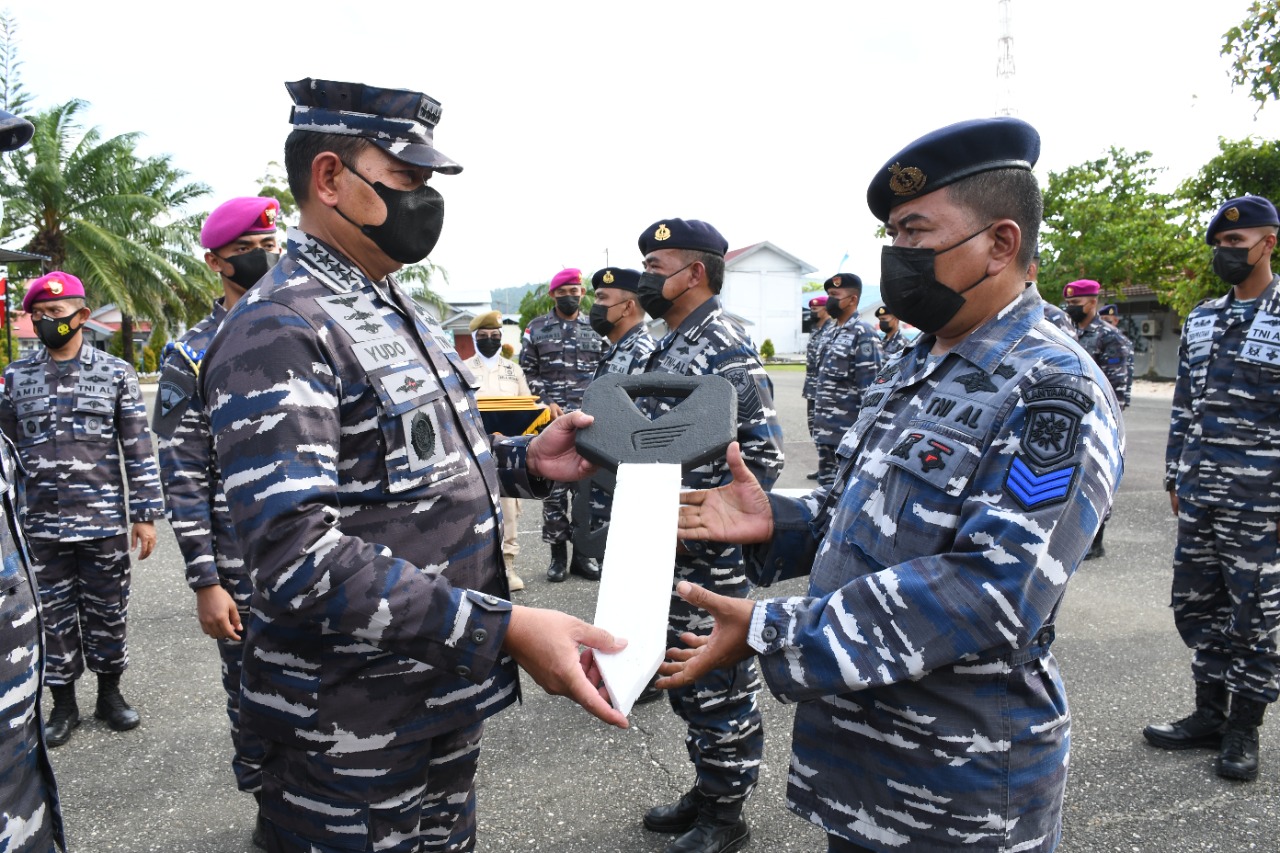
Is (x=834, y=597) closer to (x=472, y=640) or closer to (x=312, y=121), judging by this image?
(x=472, y=640)

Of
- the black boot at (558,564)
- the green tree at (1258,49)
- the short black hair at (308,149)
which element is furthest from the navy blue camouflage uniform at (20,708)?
the green tree at (1258,49)

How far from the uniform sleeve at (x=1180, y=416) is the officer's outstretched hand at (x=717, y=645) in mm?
3345

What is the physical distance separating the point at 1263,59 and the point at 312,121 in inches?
720

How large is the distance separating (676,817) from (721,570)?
91 centimetres

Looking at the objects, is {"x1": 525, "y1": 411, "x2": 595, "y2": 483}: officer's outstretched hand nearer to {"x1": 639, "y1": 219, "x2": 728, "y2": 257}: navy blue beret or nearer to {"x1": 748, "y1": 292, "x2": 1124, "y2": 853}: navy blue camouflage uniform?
{"x1": 748, "y1": 292, "x2": 1124, "y2": 853}: navy blue camouflage uniform

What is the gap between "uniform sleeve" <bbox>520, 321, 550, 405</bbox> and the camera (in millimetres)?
8164

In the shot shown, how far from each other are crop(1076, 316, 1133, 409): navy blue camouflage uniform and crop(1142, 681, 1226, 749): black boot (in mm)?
5781

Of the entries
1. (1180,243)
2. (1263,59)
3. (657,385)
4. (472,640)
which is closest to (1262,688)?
(657,385)

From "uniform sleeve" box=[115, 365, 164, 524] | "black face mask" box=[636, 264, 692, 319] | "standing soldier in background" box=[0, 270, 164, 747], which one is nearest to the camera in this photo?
"black face mask" box=[636, 264, 692, 319]

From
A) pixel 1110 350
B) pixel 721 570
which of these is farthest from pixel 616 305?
pixel 1110 350

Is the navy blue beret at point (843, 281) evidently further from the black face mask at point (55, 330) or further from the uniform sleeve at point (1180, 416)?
the black face mask at point (55, 330)

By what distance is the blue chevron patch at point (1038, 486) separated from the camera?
1407 mm

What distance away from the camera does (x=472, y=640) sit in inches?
61.3

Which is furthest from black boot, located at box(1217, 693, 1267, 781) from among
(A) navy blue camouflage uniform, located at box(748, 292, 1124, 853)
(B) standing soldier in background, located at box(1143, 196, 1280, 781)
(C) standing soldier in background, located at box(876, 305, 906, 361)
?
(C) standing soldier in background, located at box(876, 305, 906, 361)
